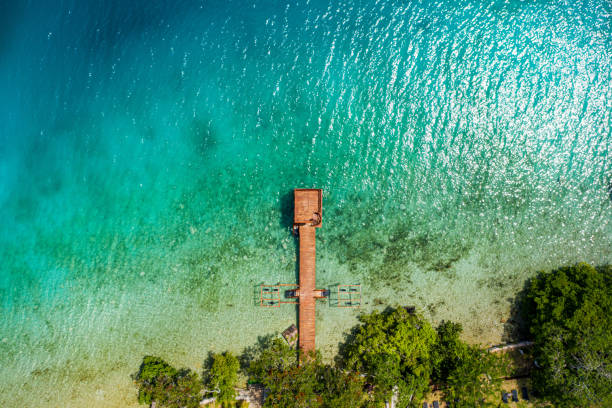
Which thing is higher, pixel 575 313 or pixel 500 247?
pixel 500 247

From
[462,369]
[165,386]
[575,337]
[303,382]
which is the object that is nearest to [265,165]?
[303,382]

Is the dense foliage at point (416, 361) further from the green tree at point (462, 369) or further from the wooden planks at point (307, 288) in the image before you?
the wooden planks at point (307, 288)

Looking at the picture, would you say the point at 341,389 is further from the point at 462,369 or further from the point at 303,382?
the point at 462,369

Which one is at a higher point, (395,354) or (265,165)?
(265,165)

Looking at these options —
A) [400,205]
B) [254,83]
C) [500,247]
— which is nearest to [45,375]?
[254,83]

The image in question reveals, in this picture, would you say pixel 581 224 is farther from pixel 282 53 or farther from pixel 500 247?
pixel 282 53
